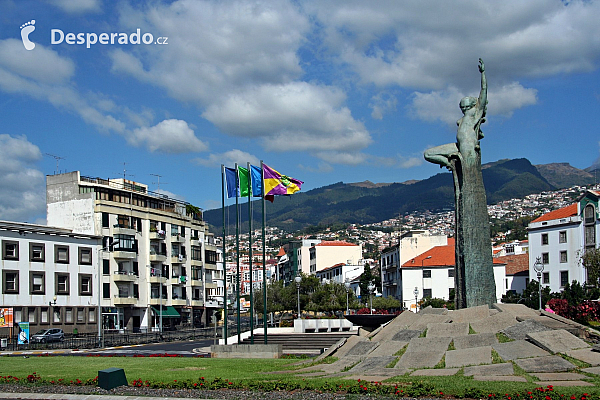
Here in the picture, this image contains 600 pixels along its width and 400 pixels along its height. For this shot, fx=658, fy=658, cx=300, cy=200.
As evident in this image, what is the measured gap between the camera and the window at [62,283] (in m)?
58.6

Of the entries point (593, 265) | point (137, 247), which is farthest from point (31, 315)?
point (593, 265)

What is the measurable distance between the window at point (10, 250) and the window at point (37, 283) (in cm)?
217

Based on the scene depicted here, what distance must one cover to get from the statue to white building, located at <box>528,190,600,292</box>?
47157mm

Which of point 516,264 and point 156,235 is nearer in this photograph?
point 156,235

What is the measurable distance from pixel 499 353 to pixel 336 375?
4.30m

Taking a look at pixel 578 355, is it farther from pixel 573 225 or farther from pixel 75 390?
pixel 573 225

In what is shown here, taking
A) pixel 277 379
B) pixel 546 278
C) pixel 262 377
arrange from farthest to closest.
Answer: pixel 546 278 → pixel 262 377 → pixel 277 379

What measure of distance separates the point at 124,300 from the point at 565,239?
47.7 metres

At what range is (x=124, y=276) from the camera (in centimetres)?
6862

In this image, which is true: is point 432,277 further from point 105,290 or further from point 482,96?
point 482,96

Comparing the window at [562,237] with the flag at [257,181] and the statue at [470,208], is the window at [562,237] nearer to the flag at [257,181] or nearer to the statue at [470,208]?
the flag at [257,181]

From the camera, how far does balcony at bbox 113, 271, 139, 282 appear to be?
6825 cm

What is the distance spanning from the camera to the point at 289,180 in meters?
32.2

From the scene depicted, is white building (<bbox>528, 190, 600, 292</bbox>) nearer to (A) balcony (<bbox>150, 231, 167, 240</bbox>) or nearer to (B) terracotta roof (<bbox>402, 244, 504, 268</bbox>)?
(B) terracotta roof (<bbox>402, 244, 504, 268</bbox>)
